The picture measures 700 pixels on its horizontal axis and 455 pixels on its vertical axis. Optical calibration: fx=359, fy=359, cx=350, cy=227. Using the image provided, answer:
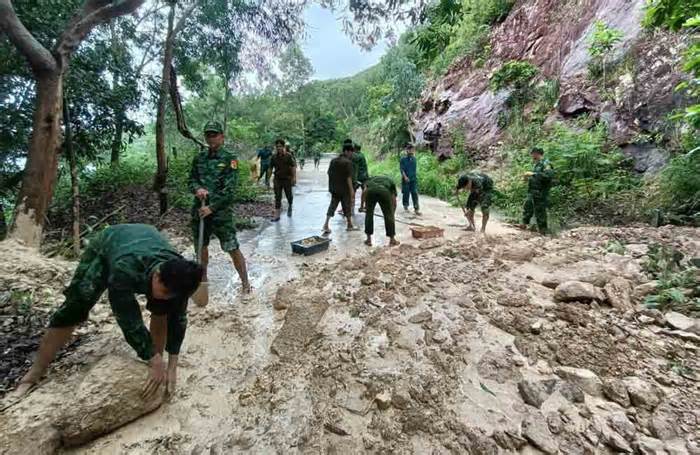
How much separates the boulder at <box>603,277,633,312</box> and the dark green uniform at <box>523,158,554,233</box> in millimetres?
3005

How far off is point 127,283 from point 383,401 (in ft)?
5.21

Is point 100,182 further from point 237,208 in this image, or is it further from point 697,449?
point 697,449

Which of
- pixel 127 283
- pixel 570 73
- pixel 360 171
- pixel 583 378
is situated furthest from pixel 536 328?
pixel 570 73

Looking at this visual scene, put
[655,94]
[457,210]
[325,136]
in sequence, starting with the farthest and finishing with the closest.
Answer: [325,136]
[457,210]
[655,94]

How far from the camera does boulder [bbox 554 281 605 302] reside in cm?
293

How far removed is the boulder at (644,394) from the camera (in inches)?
77.6

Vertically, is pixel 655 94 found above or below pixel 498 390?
above

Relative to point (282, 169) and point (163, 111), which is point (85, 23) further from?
point (282, 169)

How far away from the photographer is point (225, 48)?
7586 millimetres

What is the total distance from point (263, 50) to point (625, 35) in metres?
8.67

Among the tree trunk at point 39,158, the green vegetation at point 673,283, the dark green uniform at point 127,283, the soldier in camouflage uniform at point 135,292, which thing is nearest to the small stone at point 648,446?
the green vegetation at point 673,283

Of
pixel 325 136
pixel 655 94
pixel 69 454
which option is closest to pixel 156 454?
pixel 69 454

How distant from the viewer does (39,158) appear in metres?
3.92

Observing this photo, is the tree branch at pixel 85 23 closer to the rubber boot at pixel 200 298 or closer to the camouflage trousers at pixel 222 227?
the camouflage trousers at pixel 222 227
